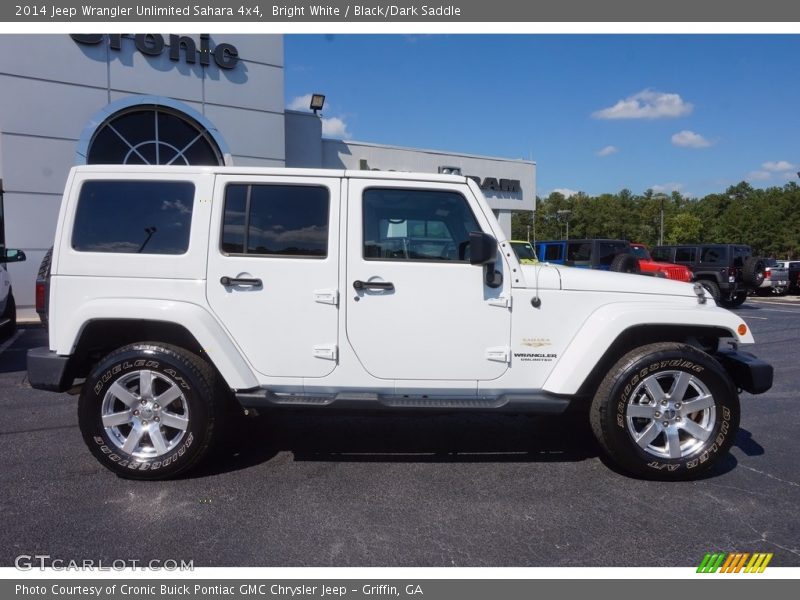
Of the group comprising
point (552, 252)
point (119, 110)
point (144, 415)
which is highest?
point (119, 110)

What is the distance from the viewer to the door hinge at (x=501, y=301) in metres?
3.84

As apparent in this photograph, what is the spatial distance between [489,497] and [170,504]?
6.44ft

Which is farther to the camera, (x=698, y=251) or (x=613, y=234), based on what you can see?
(x=613, y=234)

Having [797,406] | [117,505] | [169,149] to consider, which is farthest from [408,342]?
[169,149]

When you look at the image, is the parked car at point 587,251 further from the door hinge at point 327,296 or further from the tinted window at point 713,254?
the door hinge at point 327,296

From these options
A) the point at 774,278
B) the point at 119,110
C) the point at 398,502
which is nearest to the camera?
the point at 398,502

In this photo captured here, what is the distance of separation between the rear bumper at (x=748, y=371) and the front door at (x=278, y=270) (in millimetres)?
2823

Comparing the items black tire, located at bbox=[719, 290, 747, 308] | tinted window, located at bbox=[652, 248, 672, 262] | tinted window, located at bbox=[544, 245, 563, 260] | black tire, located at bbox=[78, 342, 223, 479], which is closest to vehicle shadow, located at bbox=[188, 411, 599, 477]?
black tire, located at bbox=[78, 342, 223, 479]

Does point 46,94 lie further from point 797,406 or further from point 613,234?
point 613,234

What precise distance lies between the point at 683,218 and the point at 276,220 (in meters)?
67.6

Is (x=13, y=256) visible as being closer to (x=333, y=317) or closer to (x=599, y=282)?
(x=333, y=317)

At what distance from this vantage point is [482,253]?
365 centimetres

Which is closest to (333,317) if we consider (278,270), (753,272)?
(278,270)

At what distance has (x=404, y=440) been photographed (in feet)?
15.5
